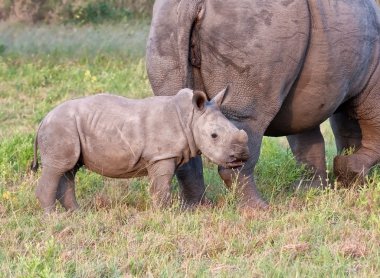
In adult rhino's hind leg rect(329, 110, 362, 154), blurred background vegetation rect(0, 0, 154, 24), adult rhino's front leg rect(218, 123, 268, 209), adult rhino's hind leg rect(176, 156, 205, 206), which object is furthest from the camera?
blurred background vegetation rect(0, 0, 154, 24)

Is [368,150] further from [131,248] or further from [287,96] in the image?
[131,248]

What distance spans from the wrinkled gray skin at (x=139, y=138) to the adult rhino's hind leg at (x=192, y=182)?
0.51m

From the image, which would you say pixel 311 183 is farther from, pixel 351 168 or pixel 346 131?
pixel 346 131

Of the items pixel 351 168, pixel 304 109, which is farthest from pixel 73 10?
pixel 304 109

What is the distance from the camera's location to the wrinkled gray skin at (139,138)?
5.84m

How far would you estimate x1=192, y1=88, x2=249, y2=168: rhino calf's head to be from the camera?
229 inches

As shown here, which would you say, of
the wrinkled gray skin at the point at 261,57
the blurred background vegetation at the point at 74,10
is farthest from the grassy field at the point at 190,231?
the blurred background vegetation at the point at 74,10

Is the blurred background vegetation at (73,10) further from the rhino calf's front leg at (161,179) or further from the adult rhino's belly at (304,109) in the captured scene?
the rhino calf's front leg at (161,179)

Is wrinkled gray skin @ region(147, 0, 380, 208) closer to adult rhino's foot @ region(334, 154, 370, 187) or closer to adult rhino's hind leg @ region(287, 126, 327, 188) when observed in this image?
adult rhino's foot @ region(334, 154, 370, 187)

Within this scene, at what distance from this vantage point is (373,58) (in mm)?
6883

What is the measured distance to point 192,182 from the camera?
6.50 m

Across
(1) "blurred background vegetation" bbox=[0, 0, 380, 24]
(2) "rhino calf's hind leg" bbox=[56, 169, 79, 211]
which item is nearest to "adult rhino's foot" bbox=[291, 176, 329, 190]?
(2) "rhino calf's hind leg" bbox=[56, 169, 79, 211]

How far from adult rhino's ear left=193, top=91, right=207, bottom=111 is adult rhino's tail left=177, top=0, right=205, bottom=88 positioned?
1.29 feet

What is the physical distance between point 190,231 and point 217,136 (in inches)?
27.0
